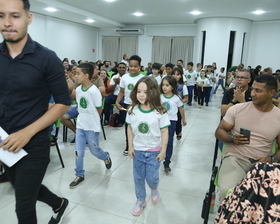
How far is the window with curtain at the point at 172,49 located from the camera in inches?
511

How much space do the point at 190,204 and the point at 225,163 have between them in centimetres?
64

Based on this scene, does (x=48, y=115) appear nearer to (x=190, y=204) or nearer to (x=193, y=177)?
(x=190, y=204)

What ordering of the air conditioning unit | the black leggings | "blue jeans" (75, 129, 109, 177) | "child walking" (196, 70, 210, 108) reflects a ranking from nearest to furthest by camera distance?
the black leggings < "blue jeans" (75, 129, 109, 177) < "child walking" (196, 70, 210, 108) < the air conditioning unit

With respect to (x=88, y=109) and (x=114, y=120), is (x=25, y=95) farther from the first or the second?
(x=114, y=120)

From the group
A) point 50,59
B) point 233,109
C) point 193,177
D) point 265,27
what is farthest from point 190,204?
point 265,27

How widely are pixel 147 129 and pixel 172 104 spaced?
1033mm

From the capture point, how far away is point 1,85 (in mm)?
1156

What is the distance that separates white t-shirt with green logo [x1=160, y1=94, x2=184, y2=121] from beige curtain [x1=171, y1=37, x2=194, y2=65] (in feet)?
35.0

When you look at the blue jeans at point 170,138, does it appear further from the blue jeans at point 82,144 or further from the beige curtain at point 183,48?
the beige curtain at point 183,48

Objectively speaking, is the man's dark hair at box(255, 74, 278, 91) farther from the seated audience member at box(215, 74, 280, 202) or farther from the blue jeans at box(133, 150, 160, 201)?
the blue jeans at box(133, 150, 160, 201)

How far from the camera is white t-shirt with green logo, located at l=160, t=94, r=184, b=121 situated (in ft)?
9.44

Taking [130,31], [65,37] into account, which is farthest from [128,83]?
[130,31]

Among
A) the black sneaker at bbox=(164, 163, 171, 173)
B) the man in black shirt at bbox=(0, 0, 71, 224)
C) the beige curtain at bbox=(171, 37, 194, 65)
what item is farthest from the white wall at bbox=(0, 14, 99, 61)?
the man in black shirt at bbox=(0, 0, 71, 224)

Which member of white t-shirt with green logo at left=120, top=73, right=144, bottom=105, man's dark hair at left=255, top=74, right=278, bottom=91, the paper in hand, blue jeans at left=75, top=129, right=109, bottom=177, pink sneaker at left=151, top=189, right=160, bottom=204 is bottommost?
pink sneaker at left=151, top=189, right=160, bottom=204
